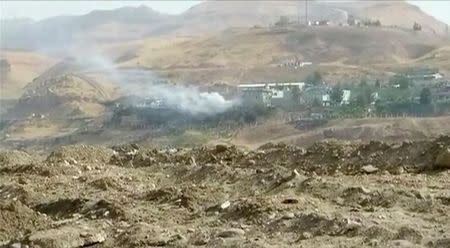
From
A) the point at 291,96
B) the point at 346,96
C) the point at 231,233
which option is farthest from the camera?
the point at 291,96

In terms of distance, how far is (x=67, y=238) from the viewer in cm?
814

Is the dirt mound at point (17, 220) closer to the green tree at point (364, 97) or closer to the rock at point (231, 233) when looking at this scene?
the rock at point (231, 233)

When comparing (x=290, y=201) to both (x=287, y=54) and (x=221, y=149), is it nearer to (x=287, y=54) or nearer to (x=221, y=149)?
(x=221, y=149)

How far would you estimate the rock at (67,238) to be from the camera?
8016 millimetres

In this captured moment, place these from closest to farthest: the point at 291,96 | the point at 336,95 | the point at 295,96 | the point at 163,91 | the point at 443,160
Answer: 1. the point at 443,160
2. the point at 336,95
3. the point at 295,96
4. the point at 291,96
5. the point at 163,91

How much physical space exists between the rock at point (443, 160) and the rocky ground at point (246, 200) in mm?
11

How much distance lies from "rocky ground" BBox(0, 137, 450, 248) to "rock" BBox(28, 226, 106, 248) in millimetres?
11

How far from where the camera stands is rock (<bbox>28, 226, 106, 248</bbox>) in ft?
26.3

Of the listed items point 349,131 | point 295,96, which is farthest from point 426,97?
point 295,96

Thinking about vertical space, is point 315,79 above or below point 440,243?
below

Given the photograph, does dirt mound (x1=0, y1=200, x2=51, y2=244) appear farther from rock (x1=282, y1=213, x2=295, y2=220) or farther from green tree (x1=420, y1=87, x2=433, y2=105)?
green tree (x1=420, y1=87, x2=433, y2=105)

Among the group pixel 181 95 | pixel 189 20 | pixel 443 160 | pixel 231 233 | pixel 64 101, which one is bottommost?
pixel 189 20

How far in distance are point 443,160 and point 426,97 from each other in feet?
88.0

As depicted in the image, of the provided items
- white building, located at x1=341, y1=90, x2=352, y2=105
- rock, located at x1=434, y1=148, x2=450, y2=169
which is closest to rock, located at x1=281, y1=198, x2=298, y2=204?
rock, located at x1=434, y1=148, x2=450, y2=169
